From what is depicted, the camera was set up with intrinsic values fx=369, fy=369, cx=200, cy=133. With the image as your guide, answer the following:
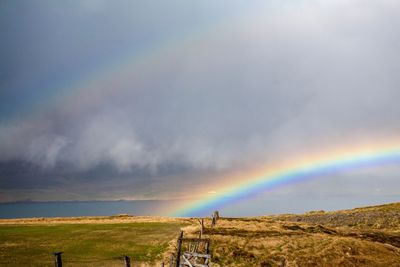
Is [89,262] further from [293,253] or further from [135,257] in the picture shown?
[293,253]

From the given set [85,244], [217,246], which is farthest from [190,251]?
[85,244]

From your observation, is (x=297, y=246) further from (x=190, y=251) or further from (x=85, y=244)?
(x=85, y=244)

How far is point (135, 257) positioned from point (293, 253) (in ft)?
78.6

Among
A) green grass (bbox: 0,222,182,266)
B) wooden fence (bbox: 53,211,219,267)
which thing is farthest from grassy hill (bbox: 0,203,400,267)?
wooden fence (bbox: 53,211,219,267)

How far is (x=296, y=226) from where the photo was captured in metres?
77.8

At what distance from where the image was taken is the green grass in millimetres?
46062

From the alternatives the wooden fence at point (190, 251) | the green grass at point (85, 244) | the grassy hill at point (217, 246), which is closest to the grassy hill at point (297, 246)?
the grassy hill at point (217, 246)

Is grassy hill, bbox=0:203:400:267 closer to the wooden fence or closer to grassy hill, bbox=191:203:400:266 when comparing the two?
grassy hill, bbox=191:203:400:266

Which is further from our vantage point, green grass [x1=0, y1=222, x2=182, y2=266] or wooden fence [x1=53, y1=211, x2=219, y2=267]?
green grass [x1=0, y1=222, x2=182, y2=266]

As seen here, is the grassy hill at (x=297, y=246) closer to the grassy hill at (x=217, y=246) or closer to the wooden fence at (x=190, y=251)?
the grassy hill at (x=217, y=246)

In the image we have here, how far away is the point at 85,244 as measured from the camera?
183 feet

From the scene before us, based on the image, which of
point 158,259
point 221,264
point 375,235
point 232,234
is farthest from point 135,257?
point 375,235

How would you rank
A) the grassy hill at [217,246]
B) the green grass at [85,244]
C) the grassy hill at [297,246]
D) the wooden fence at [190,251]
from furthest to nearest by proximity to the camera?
the grassy hill at [297,246], the grassy hill at [217,246], the green grass at [85,244], the wooden fence at [190,251]

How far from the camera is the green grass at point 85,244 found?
4606 cm
